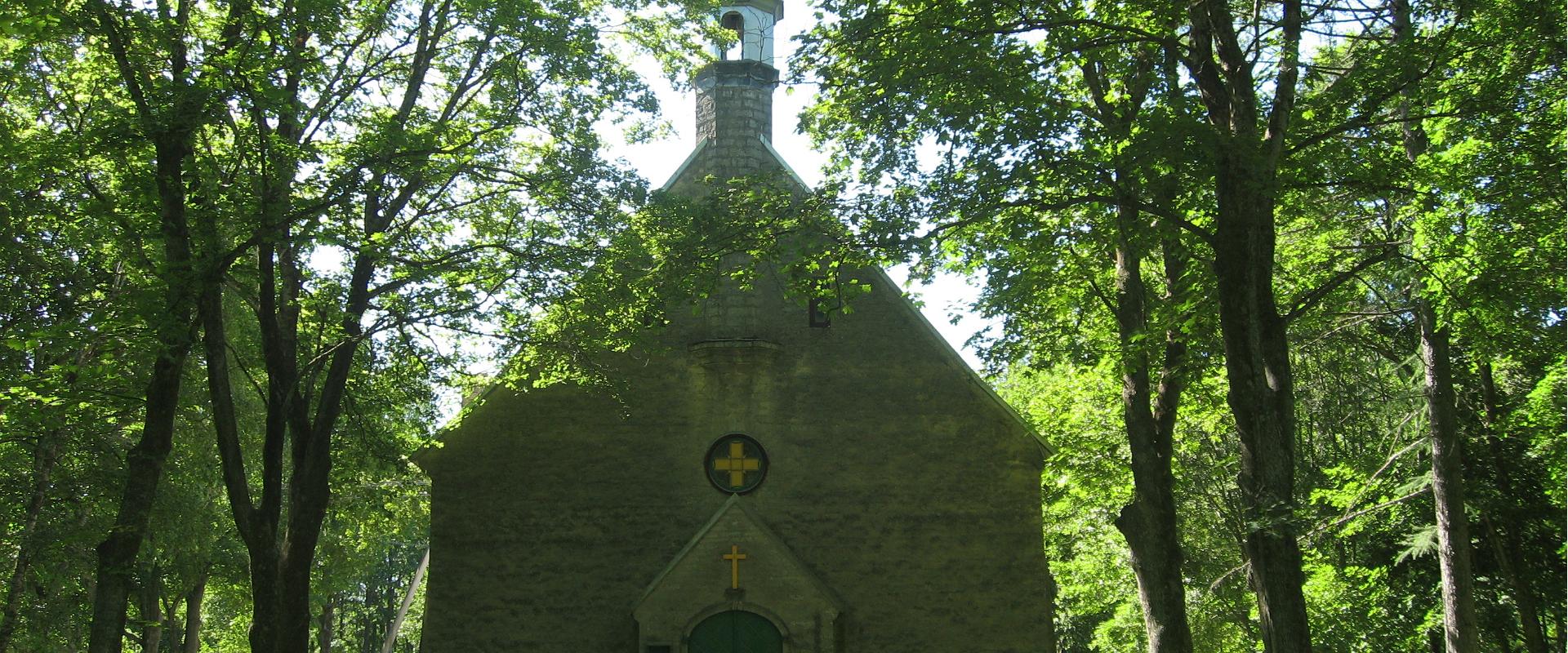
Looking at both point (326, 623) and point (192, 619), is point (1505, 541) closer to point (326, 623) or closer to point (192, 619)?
point (192, 619)

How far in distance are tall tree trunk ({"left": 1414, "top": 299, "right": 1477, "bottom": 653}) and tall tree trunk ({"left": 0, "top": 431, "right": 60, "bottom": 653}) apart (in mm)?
17978

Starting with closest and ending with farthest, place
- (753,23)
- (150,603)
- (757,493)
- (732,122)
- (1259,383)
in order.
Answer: (1259,383), (757,493), (732,122), (753,23), (150,603)

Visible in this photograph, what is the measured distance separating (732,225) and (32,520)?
11362mm

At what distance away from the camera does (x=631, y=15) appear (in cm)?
1630

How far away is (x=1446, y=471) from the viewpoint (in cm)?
1602

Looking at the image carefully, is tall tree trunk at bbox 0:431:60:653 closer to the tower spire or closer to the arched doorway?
the arched doorway

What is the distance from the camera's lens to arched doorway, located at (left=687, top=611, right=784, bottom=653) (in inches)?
664

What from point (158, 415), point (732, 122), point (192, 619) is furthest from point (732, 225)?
point (192, 619)

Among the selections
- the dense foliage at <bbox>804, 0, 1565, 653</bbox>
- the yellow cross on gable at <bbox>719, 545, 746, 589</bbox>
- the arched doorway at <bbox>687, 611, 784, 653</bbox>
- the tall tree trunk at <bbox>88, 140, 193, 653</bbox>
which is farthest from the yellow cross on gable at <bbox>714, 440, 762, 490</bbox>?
the tall tree trunk at <bbox>88, 140, 193, 653</bbox>

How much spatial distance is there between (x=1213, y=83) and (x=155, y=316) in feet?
31.9

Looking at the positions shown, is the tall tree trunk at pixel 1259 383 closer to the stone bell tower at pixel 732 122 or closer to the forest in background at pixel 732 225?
the forest in background at pixel 732 225

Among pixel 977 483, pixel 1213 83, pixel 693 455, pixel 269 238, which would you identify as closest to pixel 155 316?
pixel 269 238

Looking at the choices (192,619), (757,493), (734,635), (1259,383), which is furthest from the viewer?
(192,619)

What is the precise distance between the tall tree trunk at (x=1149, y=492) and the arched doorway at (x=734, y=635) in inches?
195
